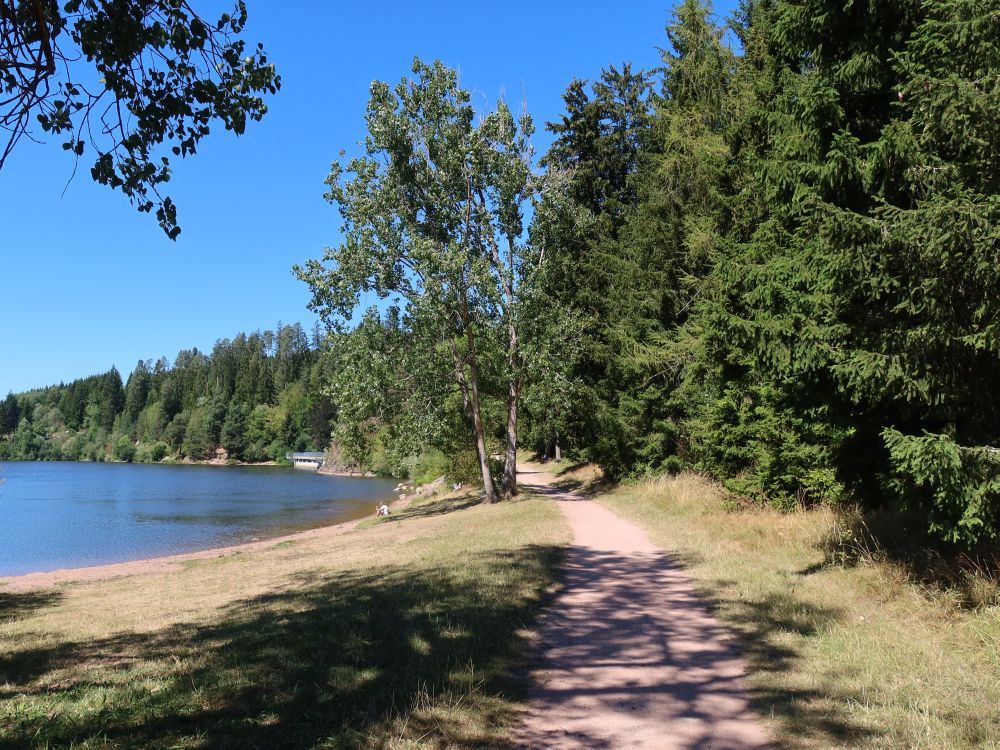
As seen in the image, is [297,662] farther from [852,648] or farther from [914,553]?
[914,553]

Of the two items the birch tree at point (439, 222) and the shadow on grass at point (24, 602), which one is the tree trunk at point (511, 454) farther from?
the shadow on grass at point (24, 602)

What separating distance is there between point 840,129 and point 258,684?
807cm

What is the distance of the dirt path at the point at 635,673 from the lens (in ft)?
13.7

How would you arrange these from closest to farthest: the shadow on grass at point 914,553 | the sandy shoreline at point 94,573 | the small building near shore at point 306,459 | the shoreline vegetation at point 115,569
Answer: the shadow on grass at point 914,553 → the sandy shoreline at point 94,573 → the shoreline vegetation at point 115,569 → the small building near shore at point 306,459

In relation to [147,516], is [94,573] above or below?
above

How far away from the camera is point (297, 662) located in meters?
5.21

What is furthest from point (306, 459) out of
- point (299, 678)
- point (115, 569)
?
point (299, 678)

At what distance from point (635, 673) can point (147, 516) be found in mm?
39487

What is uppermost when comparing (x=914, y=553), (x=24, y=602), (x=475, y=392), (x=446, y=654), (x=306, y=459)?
(x=475, y=392)

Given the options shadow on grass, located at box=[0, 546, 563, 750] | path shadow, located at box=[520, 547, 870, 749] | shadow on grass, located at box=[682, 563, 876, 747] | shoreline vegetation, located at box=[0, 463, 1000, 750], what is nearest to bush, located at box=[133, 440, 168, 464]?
shoreline vegetation, located at box=[0, 463, 1000, 750]

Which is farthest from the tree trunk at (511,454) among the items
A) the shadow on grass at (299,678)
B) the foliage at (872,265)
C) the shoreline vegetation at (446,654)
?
the shadow on grass at (299,678)

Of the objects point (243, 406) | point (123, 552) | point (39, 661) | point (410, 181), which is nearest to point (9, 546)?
point (123, 552)

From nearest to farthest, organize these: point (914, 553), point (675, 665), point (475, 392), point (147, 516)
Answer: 1. point (675, 665)
2. point (914, 553)
3. point (475, 392)
4. point (147, 516)

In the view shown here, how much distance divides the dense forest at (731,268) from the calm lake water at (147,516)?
10705 mm
